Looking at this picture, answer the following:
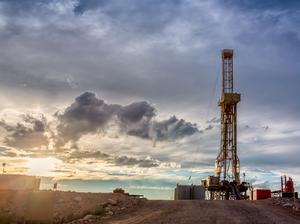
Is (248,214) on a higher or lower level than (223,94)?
lower

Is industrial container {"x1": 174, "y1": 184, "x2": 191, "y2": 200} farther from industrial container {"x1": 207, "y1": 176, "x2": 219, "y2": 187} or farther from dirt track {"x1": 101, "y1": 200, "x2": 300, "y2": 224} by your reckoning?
dirt track {"x1": 101, "y1": 200, "x2": 300, "y2": 224}

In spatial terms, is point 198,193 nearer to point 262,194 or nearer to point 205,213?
point 262,194

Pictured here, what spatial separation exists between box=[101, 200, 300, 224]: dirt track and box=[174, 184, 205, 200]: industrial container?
21.2 meters

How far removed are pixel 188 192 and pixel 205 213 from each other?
27.8m

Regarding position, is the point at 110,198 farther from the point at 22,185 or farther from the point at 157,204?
the point at 22,185

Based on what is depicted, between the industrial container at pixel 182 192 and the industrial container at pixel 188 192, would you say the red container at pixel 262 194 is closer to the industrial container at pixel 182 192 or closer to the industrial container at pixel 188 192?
the industrial container at pixel 188 192

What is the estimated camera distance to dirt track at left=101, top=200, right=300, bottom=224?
28.5 meters

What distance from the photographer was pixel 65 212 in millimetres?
31203

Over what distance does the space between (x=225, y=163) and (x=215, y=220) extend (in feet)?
164

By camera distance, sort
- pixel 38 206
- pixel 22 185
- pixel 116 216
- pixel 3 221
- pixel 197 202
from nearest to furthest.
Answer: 1. pixel 38 206
2. pixel 3 221
3. pixel 116 216
4. pixel 197 202
5. pixel 22 185

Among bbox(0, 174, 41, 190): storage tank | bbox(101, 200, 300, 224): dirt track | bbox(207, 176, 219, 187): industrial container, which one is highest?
bbox(207, 176, 219, 187): industrial container

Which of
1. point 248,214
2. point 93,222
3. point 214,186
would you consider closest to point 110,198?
point 93,222

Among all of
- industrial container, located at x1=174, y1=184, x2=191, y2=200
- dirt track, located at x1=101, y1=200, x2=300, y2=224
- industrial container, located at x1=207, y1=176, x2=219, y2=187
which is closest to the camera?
dirt track, located at x1=101, y1=200, x2=300, y2=224

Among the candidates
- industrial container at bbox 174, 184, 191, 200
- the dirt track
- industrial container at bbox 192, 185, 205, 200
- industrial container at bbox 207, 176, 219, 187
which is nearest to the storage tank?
the dirt track
